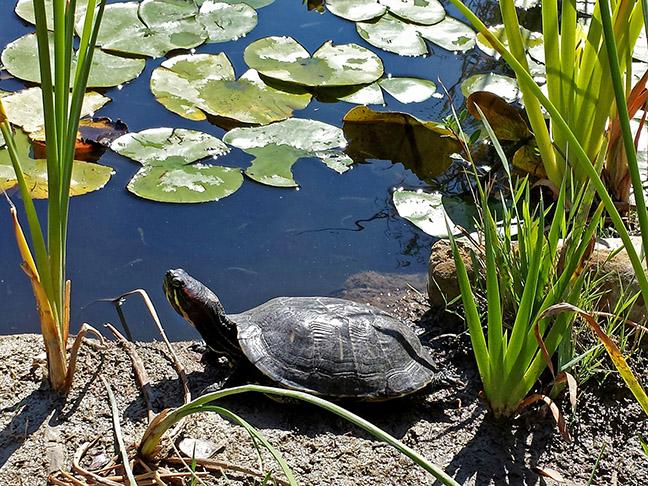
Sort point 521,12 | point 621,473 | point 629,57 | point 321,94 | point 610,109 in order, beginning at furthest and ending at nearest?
1. point 521,12
2. point 321,94
3. point 610,109
4. point 629,57
5. point 621,473

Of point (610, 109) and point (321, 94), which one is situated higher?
point (610, 109)

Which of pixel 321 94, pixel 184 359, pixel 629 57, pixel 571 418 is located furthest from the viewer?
pixel 321 94

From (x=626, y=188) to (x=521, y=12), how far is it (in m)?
2.41

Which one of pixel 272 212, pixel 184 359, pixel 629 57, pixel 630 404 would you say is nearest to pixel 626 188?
pixel 629 57

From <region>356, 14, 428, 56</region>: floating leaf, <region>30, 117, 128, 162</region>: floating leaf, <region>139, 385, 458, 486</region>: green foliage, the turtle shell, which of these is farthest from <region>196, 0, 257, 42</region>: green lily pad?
<region>139, 385, 458, 486</region>: green foliage

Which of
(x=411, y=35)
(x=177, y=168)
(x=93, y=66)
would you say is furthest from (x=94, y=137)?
(x=411, y=35)

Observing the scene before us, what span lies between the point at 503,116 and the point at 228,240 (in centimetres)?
146

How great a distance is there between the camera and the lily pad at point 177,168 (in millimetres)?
3637

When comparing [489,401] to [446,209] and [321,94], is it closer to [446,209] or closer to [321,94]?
[446,209]

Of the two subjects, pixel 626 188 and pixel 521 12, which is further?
pixel 521 12

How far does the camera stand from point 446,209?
3730mm

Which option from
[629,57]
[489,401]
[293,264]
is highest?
[629,57]

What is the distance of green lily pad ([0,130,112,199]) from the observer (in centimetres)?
353

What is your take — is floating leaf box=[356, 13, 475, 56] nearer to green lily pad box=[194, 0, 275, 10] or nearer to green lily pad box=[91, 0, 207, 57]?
green lily pad box=[194, 0, 275, 10]
